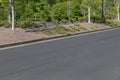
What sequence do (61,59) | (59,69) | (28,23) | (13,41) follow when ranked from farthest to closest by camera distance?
(28,23) → (13,41) → (61,59) → (59,69)

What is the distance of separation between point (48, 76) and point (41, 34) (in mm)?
16719

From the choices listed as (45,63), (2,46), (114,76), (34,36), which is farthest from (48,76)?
(34,36)

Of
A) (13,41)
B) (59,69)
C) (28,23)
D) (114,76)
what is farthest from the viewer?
(28,23)

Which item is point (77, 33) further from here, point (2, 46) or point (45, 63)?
point (45, 63)

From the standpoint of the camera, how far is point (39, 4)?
224 feet

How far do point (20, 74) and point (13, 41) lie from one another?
11.3m

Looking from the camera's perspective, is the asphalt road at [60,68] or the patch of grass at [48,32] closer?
the asphalt road at [60,68]

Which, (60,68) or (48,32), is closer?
(60,68)

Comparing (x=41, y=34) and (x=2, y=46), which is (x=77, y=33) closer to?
(x=41, y=34)

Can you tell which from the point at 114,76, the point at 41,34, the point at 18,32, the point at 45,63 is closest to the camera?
the point at 114,76

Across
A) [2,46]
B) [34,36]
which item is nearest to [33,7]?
[34,36]

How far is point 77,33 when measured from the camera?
3011cm

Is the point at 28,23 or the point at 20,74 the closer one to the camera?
the point at 20,74

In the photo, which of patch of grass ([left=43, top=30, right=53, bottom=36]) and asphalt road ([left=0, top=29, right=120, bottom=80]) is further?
patch of grass ([left=43, top=30, right=53, bottom=36])
